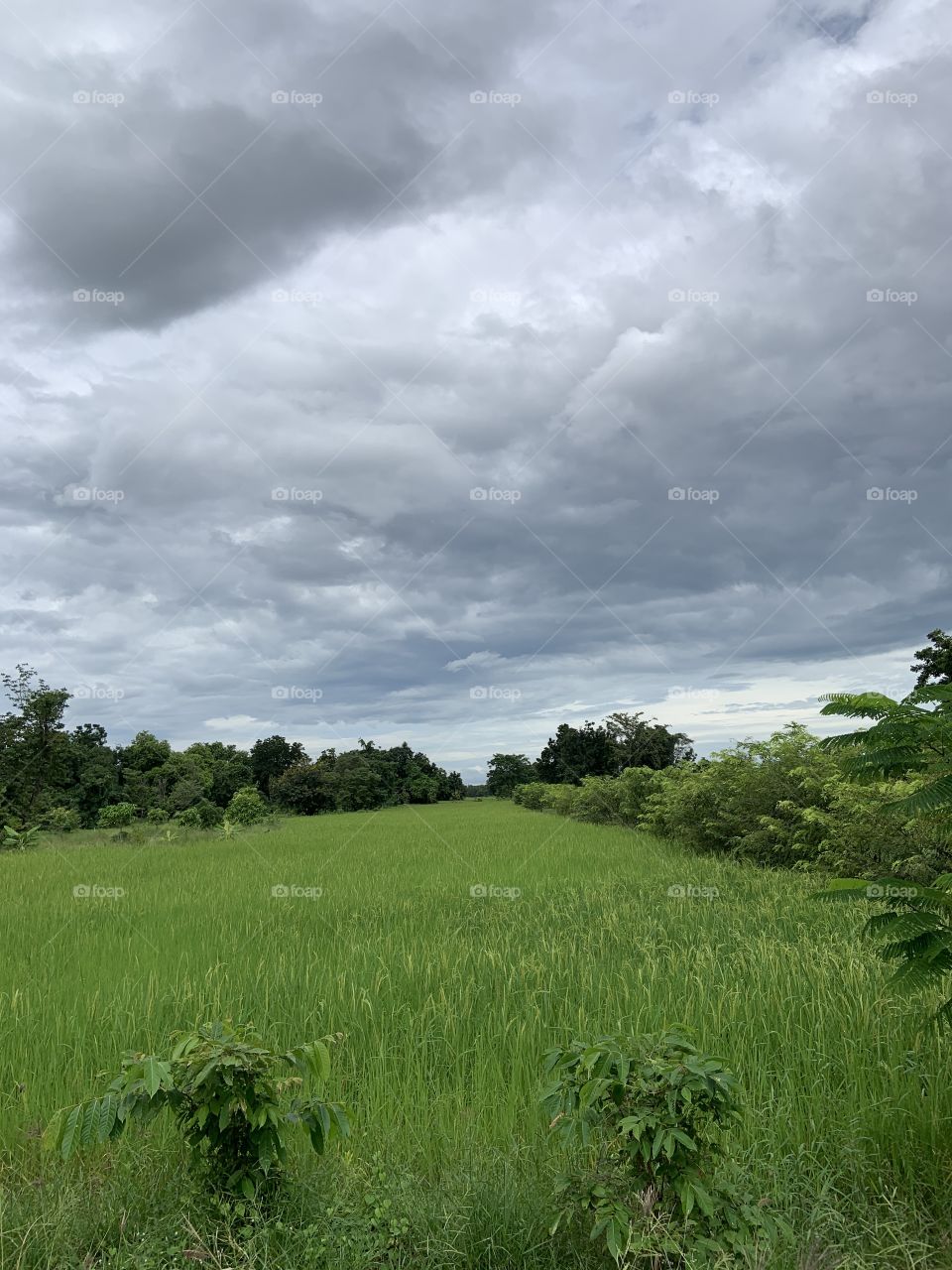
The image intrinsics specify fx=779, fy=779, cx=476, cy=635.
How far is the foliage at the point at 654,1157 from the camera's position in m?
2.77

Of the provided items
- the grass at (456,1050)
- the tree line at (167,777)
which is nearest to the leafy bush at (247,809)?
the tree line at (167,777)

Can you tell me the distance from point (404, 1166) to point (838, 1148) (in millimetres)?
2091

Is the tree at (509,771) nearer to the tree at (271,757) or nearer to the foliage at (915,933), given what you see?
the tree at (271,757)

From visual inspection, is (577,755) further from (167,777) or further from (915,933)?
(915,933)

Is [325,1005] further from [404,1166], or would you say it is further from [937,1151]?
[937,1151]

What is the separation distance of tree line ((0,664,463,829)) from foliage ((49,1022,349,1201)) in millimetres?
28694

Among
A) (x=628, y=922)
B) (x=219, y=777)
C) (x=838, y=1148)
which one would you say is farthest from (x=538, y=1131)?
(x=219, y=777)

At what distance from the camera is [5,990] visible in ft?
21.9

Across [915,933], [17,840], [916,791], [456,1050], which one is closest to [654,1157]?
[915,933]

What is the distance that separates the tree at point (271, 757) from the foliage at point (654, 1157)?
57849 millimetres

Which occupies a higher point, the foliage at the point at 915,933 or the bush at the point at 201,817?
the foliage at the point at 915,933

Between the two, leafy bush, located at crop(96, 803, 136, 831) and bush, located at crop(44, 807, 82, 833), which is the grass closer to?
leafy bush, located at crop(96, 803, 136, 831)

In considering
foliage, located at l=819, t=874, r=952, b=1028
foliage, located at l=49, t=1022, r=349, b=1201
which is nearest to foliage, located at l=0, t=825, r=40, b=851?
foliage, located at l=49, t=1022, r=349, b=1201

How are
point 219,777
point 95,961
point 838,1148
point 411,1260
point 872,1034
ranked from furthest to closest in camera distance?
1. point 219,777
2. point 95,961
3. point 872,1034
4. point 838,1148
5. point 411,1260
